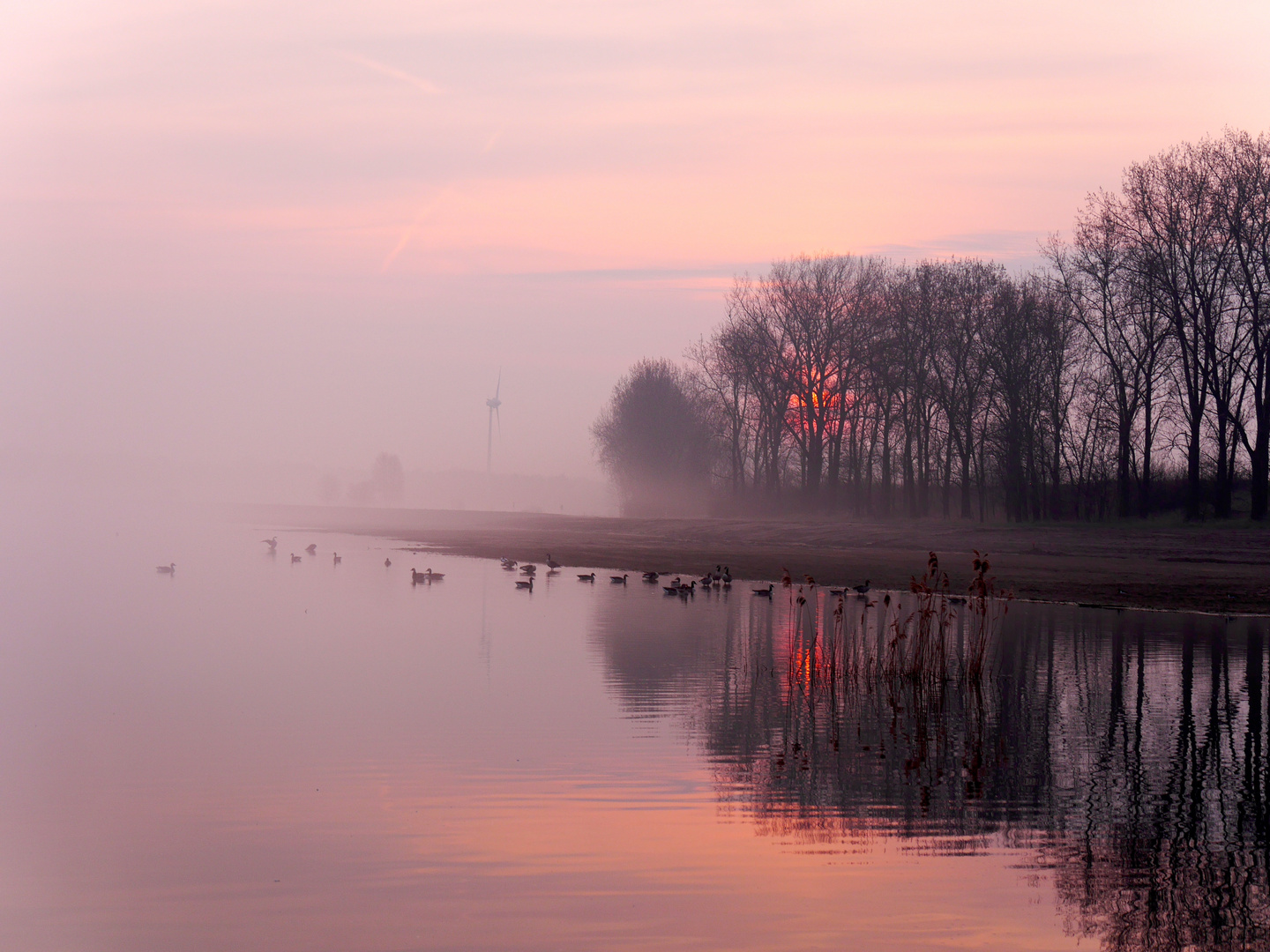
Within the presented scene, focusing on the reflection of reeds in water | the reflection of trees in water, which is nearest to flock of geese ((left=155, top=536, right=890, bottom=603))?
the reflection of reeds in water

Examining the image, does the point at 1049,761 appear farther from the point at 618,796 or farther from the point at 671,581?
the point at 671,581

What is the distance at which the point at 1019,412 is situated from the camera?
5734 cm

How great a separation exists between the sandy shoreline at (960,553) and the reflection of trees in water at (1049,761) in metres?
9.25

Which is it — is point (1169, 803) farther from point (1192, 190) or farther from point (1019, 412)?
point (1019, 412)

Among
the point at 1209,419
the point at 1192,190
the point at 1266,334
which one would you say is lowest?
the point at 1209,419

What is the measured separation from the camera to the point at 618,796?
32.5 ft

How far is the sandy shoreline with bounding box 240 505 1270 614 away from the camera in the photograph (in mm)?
29203

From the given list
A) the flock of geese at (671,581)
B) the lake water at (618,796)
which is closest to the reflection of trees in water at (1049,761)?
the lake water at (618,796)

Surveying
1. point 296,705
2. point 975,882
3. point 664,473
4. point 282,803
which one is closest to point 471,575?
point 296,705

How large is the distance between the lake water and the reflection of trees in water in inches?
1.8

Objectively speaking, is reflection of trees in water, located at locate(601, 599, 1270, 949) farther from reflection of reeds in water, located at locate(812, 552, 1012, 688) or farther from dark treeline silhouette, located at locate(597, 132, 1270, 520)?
dark treeline silhouette, located at locate(597, 132, 1270, 520)

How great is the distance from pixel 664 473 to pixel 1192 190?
57662mm

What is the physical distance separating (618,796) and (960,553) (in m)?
33.9

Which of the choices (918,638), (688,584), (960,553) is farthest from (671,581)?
(918,638)
